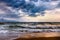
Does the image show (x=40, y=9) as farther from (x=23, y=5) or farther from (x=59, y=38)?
(x=59, y=38)

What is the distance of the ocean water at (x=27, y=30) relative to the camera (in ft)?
3.21

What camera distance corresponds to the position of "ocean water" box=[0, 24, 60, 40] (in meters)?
0.98

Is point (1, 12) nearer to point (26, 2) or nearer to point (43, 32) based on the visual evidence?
point (26, 2)

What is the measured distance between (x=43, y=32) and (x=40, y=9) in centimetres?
19

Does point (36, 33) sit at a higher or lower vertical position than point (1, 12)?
lower

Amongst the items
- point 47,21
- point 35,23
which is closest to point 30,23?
point 35,23

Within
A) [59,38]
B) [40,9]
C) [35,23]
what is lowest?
[59,38]

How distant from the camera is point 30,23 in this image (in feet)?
3.27

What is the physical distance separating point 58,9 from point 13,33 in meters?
0.43

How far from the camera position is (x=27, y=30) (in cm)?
99

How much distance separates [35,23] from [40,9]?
125mm

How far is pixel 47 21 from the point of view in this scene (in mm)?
1003

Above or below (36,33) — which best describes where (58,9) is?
above

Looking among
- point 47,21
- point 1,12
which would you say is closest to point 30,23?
point 47,21
